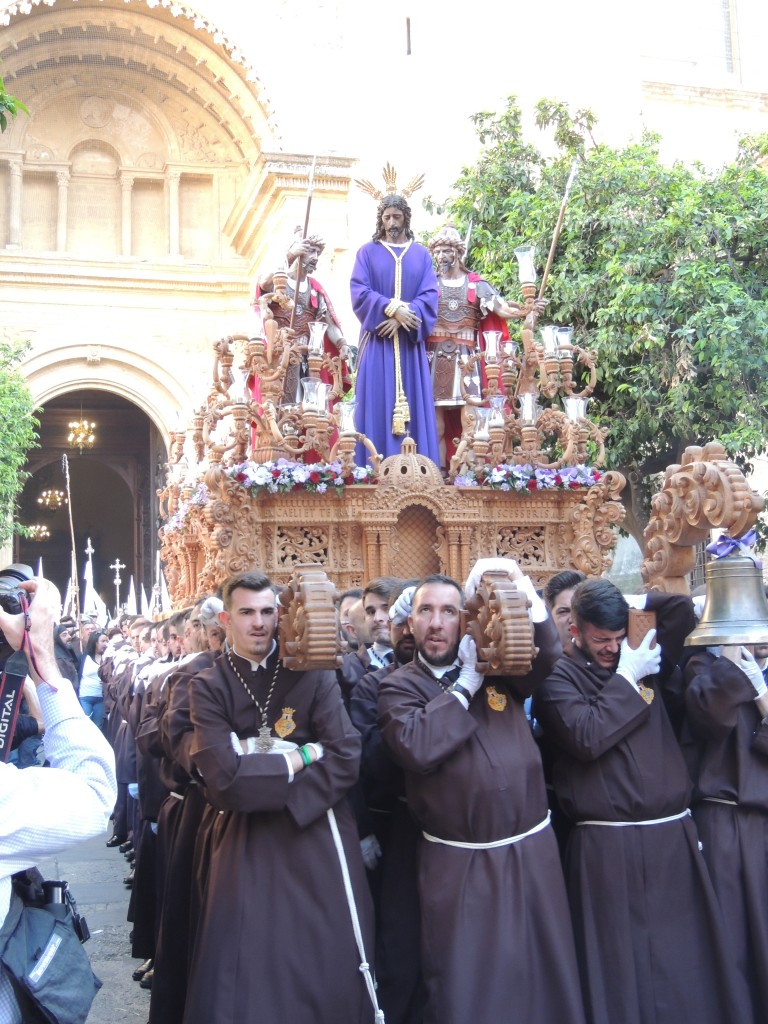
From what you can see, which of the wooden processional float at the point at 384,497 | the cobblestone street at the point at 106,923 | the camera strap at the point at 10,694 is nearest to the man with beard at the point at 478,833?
the camera strap at the point at 10,694

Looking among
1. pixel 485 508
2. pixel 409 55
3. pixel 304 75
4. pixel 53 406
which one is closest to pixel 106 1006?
pixel 485 508

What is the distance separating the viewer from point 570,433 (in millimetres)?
8398

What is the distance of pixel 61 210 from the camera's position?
21062mm

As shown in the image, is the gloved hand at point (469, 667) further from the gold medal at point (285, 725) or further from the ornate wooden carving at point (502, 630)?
the gold medal at point (285, 725)

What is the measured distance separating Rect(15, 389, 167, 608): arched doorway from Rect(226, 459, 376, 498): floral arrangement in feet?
53.0

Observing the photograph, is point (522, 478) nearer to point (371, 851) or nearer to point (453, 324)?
point (453, 324)

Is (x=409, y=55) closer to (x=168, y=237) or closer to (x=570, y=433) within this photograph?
(x=168, y=237)

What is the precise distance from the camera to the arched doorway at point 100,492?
2592cm

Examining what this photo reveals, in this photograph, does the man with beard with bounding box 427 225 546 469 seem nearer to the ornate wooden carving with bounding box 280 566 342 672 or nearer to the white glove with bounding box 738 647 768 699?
the white glove with bounding box 738 647 768 699

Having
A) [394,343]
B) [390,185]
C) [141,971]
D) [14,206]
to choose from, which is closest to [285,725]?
[141,971]

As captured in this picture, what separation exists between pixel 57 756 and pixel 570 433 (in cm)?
603

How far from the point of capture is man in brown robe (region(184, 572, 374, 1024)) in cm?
381

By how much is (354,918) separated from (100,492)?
2788 cm

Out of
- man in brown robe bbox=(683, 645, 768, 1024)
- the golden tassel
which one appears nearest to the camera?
man in brown robe bbox=(683, 645, 768, 1024)
